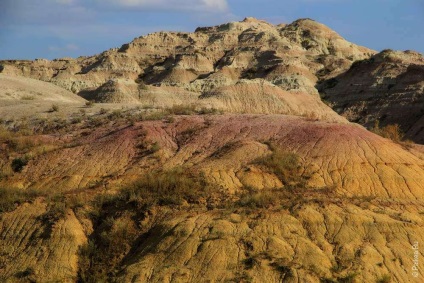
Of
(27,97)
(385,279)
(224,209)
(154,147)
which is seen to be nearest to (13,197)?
(154,147)

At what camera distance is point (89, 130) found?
31750 millimetres

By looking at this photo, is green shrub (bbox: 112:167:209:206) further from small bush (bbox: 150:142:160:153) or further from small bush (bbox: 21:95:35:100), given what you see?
small bush (bbox: 21:95:35:100)

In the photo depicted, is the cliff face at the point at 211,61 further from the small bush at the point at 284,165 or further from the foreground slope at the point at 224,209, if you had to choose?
the small bush at the point at 284,165

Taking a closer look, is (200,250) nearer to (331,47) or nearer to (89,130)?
(89,130)

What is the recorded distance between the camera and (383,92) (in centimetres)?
6594

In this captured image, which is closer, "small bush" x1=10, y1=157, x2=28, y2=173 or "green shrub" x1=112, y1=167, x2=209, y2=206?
"green shrub" x1=112, y1=167, x2=209, y2=206

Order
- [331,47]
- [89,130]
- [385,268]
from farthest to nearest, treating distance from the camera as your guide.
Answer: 1. [331,47]
2. [89,130]
3. [385,268]

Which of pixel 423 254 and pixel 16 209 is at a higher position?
pixel 423 254

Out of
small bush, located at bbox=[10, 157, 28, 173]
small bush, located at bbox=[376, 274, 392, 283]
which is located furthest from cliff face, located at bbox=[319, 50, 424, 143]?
small bush, located at bbox=[376, 274, 392, 283]

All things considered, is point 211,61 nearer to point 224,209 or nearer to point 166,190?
point 166,190

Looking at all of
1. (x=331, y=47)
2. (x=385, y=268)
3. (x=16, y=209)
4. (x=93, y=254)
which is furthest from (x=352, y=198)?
(x=331, y=47)

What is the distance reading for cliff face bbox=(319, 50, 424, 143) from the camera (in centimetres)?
6062

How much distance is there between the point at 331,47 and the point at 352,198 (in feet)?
282

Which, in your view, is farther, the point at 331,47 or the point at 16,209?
the point at 331,47
